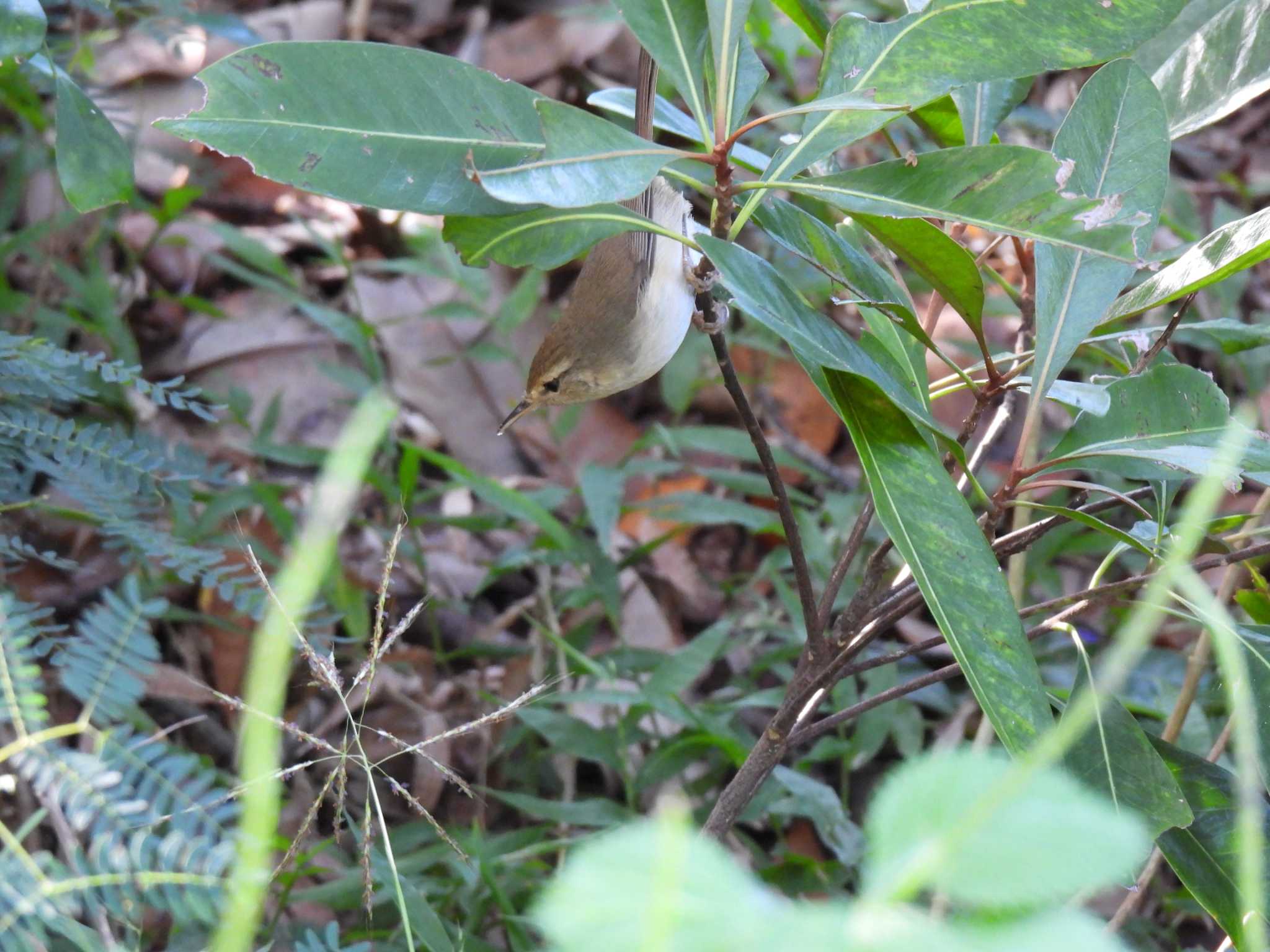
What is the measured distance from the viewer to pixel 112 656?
3.30 ft

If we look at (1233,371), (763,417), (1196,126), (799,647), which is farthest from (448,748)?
(1233,371)

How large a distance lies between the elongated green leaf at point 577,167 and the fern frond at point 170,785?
21.5 inches

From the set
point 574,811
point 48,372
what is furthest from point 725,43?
point 574,811

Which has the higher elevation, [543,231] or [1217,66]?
[1217,66]

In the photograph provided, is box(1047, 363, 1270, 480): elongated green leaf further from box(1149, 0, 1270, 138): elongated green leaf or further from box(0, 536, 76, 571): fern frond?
box(0, 536, 76, 571): fern frond

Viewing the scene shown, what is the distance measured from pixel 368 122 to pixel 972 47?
551 millimetres

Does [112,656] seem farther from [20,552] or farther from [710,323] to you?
[710,323]

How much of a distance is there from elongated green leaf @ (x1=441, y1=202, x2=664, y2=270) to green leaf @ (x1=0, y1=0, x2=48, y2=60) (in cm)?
51

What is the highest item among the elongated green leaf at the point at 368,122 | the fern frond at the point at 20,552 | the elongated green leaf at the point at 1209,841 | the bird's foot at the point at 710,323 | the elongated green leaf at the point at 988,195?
the elongated green leaf at the point at 988,195

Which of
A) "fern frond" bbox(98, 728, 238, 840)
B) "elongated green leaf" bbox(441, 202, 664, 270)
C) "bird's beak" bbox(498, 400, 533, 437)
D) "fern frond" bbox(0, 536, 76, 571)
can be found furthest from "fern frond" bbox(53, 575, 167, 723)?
"bird's beak" bbox(498, 400, 533, 437)

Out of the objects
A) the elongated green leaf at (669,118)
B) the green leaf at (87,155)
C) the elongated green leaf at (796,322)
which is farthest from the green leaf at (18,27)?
the elongated green leaf at (796,322)

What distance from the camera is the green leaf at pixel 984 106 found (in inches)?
52.7

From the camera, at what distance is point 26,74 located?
2340 millimetres

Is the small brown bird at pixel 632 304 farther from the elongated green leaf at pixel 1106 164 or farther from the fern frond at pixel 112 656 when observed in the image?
the fern frond at pixel 112 656
